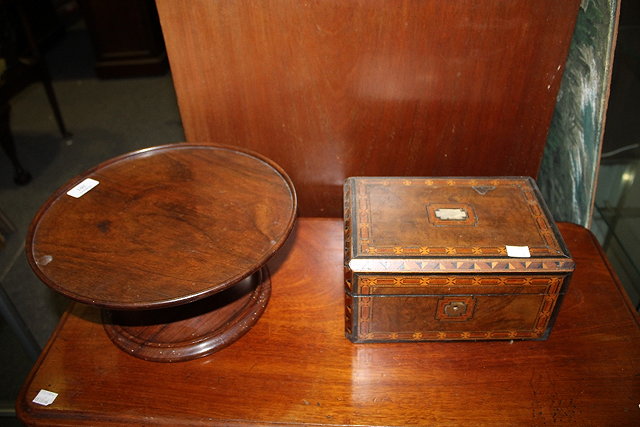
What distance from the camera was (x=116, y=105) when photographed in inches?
115

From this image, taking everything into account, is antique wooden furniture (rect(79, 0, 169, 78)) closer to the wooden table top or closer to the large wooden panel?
the large wooden panel

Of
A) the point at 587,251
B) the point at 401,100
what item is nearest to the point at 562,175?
the point at 587,251

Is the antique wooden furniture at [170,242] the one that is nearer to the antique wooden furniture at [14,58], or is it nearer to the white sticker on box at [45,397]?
the white sticker on box at [45,397]

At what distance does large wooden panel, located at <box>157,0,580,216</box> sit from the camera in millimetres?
1218

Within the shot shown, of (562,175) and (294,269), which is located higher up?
(562,175)

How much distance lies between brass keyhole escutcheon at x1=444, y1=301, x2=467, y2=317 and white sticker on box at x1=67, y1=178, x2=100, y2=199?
0.85 m

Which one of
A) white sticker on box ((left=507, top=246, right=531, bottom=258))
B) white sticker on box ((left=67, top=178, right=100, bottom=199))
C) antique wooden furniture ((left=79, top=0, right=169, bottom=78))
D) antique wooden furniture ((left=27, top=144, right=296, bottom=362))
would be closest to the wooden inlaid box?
white sticker on box ((left=507, top=246, right=531, bottom=258))

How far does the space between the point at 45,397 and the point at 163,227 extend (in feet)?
1.38

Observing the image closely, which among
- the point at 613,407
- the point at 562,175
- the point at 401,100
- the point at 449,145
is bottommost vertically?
the point at 613,407

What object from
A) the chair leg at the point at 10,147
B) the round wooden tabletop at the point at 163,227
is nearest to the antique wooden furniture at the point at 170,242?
the round wooden tabletop at the point at 163,227

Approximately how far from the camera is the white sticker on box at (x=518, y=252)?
1.05 metres

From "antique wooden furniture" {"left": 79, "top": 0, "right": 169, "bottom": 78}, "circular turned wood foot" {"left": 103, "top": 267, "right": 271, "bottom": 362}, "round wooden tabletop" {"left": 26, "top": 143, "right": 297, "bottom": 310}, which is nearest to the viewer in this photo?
"round wooden tabletop" {"left": 26, "top": 143, "right": 297, "bottom": 310}

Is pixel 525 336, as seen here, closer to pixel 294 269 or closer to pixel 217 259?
pixel 294 269

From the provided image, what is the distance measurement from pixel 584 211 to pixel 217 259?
3.23 feet
